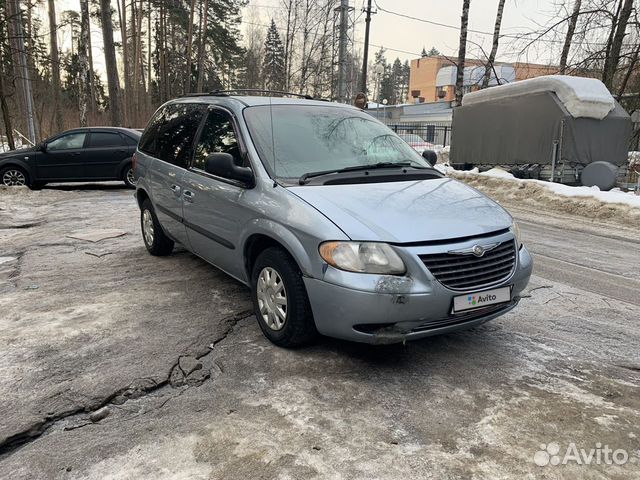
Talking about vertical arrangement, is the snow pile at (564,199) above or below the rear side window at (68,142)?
below

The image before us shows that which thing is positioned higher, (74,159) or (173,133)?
(173,133)

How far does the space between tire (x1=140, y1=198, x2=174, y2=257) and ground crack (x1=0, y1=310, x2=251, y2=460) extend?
2.42m

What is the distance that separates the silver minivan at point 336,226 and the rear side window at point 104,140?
8.36m

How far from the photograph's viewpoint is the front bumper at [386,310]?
9.52 ft

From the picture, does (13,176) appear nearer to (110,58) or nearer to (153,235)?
(110,58)

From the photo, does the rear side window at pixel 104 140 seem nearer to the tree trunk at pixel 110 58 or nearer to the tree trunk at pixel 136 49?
the tree trunk at pixel 110 58

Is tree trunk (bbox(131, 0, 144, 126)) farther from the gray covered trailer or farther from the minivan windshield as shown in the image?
the minivan windshield

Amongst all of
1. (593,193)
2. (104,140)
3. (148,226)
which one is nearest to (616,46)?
(593,193)

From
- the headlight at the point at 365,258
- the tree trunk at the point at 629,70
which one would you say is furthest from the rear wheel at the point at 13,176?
the tree trunk at the point at 629,70

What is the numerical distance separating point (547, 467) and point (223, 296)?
3.09 metres

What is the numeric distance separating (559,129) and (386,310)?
12306 millimetres

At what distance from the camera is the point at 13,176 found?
39.5 ft

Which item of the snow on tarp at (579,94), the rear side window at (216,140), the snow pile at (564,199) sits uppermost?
the snow on tarp at (579,94)

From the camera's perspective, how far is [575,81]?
43.1 ft
